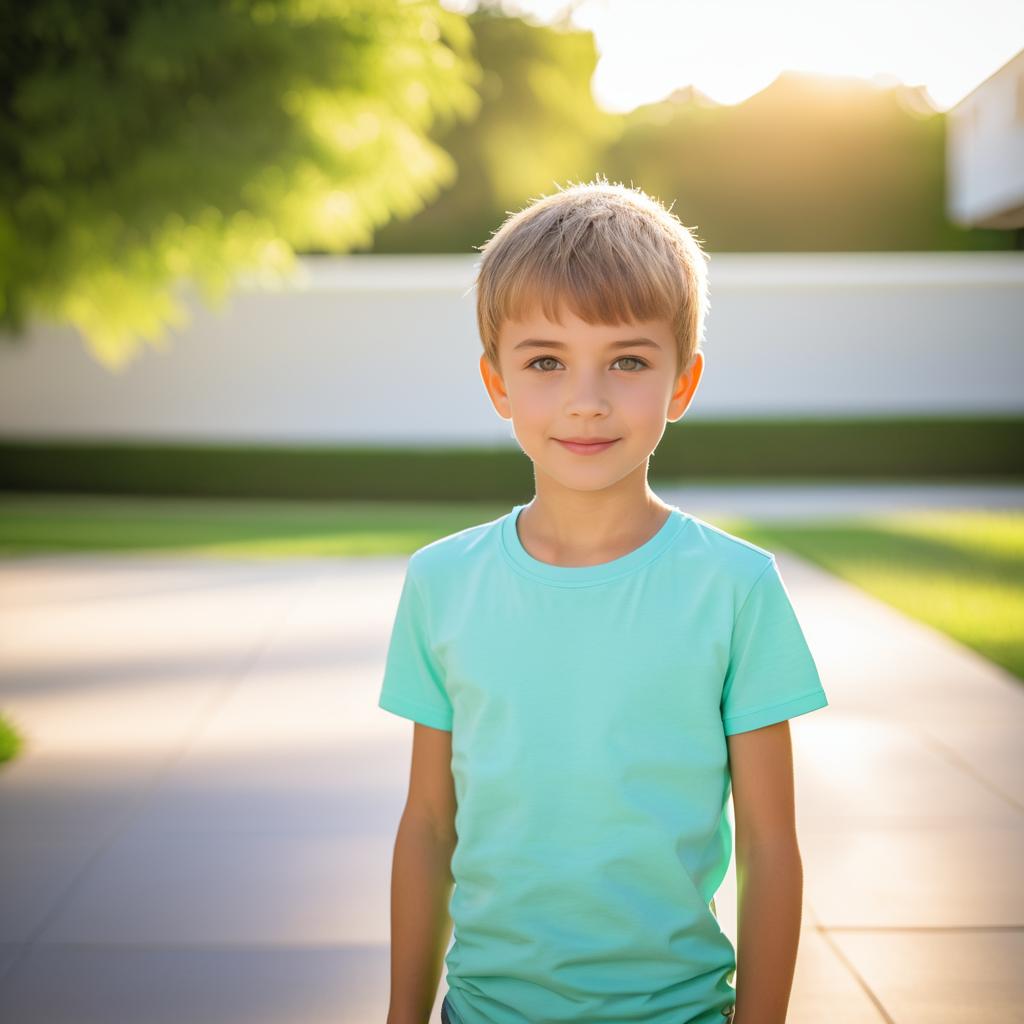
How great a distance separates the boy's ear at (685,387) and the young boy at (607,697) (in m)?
0.07

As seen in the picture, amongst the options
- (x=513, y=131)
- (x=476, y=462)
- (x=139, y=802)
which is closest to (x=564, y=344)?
(x=139, y=802)

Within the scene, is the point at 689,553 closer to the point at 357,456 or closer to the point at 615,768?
the point at 615,768

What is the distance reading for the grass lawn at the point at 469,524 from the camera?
7445mm

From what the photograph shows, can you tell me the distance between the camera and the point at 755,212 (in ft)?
82.4

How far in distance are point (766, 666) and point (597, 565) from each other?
244 mm

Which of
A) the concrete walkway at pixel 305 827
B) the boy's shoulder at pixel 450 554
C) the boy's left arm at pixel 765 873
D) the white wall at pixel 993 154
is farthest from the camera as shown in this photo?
the white wall at pixel 993 154

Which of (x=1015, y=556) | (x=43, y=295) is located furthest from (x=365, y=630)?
(x=43, y=295)

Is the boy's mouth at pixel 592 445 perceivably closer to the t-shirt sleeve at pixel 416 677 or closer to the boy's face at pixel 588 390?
the boy's face at pixel 588 390

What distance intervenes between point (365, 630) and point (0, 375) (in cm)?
1440

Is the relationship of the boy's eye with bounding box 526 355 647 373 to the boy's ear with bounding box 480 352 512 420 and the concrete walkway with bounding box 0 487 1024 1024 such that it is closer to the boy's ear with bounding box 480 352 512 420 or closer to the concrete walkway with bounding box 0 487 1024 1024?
the boy's ear with bounding box 480 352 512 420

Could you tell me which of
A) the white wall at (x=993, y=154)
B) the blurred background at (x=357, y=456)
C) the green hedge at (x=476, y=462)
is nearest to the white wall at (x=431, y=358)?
the blurred background at (x=357, y=456)

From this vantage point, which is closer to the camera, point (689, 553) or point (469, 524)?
point (689, 553)

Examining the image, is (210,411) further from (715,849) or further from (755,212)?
(715,849)

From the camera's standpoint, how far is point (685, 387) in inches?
68.4
